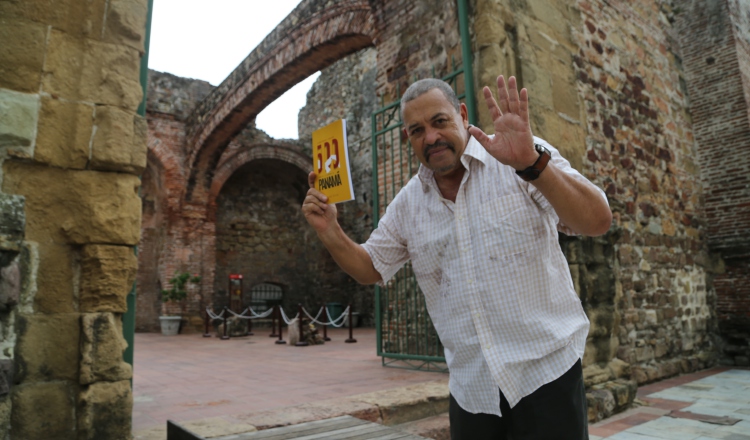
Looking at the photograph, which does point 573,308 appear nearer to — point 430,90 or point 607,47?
point 430,90

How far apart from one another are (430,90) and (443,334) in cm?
78

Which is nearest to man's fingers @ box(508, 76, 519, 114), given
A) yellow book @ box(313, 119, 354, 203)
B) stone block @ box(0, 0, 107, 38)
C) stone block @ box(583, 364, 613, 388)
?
yellow book @ box(313, 119, 354, 203)

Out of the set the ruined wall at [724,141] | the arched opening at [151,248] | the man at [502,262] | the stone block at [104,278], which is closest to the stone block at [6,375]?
the stone block at [104,278]

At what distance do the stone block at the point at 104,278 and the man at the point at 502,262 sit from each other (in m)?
1.45

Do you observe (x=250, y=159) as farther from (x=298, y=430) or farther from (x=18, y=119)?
(x=298, y=430)

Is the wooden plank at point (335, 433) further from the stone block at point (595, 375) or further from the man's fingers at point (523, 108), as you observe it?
the stone block at point (595, 375)

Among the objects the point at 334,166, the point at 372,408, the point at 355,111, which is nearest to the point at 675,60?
the point at 372,408

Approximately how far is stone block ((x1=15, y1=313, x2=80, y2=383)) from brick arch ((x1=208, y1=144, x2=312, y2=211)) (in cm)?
1224

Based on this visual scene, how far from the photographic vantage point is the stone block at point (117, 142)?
7.61 feet

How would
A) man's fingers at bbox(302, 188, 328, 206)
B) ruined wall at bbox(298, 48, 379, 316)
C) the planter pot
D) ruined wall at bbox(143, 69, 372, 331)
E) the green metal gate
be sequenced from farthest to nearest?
1. ruined wall at bbox(298, 48, 379, 316)
2. ruined wall at bbox(143, 69, 372, 331)
3. the planter pot
4. the green metal gate
5. man's fingers at bbox(302, 188, 328, 206)

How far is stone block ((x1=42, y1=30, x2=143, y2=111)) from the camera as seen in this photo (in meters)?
2.26

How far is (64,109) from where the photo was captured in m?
2.26

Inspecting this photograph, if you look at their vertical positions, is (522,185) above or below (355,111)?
below

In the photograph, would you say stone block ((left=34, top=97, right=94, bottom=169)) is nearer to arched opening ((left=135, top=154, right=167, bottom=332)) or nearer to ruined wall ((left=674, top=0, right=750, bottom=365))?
ruined wall ((left=674, top=0, right=750, bottom=365))
